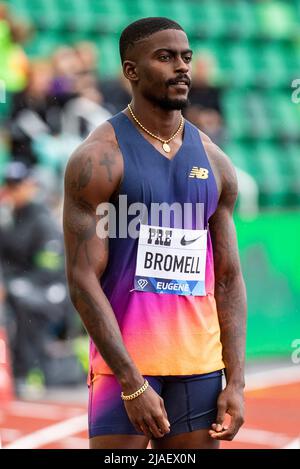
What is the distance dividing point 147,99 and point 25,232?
18.5 ft

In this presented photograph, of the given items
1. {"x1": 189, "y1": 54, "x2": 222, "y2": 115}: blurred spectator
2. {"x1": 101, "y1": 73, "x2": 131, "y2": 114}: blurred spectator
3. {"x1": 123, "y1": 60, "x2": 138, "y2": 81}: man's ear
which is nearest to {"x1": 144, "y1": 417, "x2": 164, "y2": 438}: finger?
{"x1": 123, "y1": 60, "x2": 138, "y2": 81}: man's ear

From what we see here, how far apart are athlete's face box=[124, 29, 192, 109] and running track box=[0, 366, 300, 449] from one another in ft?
13.4

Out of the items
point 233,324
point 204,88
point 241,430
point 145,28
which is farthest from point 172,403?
point 204,88

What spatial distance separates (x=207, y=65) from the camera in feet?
39.5

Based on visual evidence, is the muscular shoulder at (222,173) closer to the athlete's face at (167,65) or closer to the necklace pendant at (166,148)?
the necklace pendant at (166,148)

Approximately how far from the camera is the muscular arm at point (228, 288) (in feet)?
13.6

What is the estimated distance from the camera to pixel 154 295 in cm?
406

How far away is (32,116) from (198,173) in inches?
244

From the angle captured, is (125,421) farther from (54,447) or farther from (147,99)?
(54,447)

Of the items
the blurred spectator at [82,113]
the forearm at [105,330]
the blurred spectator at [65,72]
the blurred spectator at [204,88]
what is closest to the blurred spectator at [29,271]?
the blurred spectator at [82,113]

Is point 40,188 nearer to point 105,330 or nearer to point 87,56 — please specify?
point 87,56

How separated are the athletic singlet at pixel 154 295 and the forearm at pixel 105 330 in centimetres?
12

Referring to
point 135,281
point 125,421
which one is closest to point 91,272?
point 135,281

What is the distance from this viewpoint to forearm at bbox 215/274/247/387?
417cm
